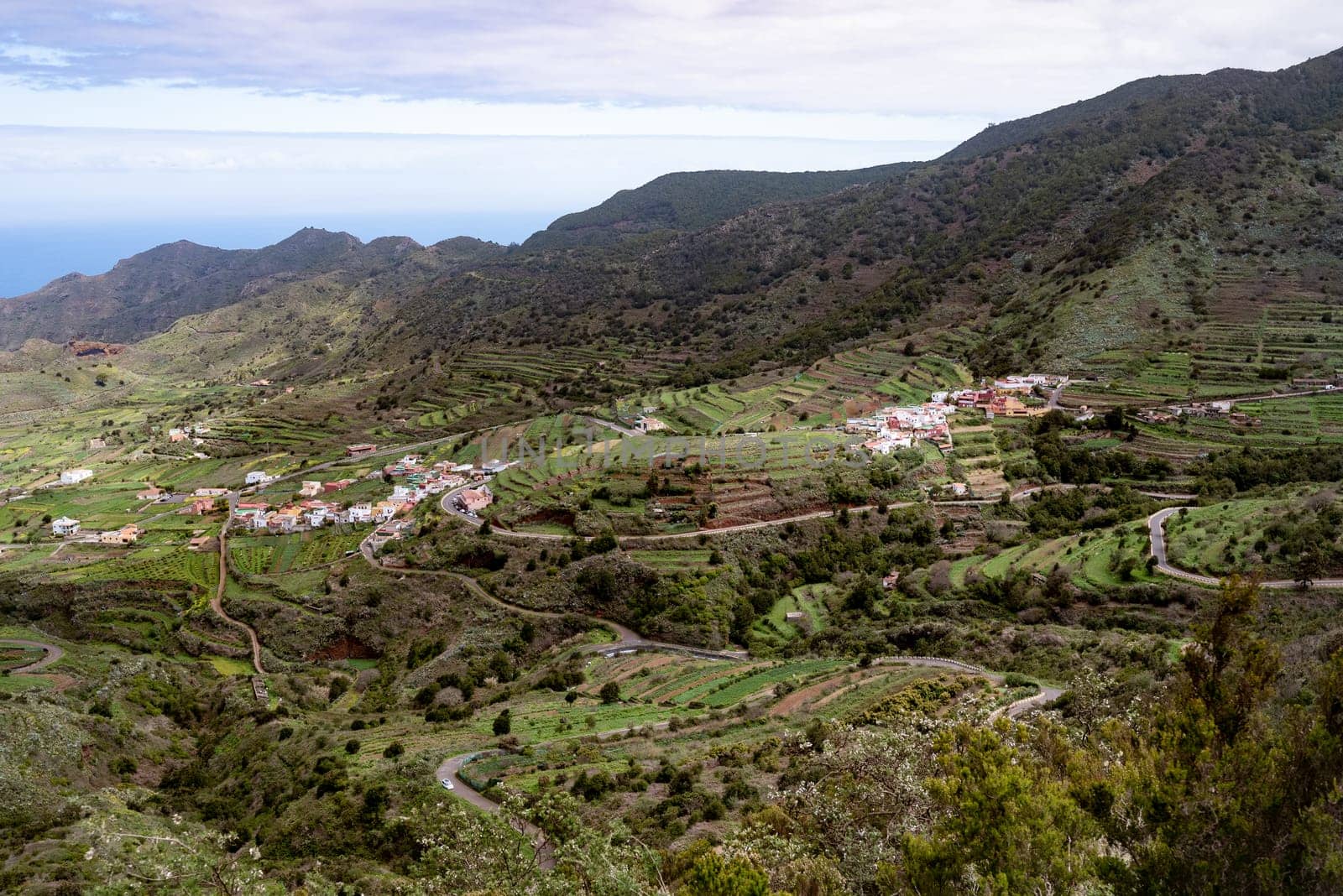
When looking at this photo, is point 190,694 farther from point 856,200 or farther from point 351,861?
point 856,200

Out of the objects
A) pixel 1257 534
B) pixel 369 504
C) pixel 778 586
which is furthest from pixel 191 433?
pixel 1257 534

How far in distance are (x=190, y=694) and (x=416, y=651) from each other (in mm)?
9806

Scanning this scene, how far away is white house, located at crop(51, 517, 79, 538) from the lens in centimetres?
6106

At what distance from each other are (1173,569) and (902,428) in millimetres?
21719

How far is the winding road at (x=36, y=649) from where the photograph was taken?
3766 cm

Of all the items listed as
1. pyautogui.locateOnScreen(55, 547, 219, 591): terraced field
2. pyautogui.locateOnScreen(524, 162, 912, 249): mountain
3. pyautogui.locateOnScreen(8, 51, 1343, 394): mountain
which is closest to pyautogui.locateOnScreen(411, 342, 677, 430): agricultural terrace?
pyautogui.locateOnScreen(8, 51, 1343, 394): mountain

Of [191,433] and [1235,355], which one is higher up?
[1235,355]

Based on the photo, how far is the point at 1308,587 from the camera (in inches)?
1171

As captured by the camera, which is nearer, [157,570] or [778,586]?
[778,586]

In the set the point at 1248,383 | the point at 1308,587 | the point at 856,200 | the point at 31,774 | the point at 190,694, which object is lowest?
the point at 190,694

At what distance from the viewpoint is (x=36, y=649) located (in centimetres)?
4069

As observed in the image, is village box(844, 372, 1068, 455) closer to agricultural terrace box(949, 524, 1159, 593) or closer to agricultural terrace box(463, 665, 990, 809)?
agricultural terrace box(949, 524, 1159, 593)

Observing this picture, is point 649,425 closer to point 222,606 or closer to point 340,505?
point 340,505

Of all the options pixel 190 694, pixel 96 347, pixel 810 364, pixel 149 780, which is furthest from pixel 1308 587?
pixel 96 347
